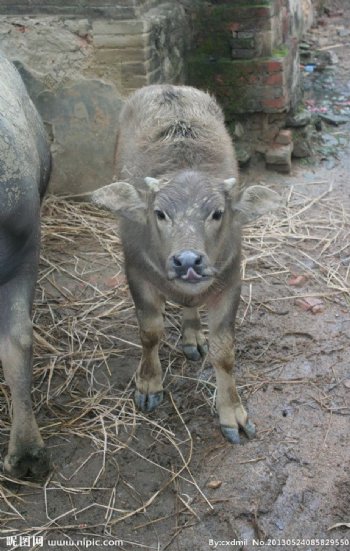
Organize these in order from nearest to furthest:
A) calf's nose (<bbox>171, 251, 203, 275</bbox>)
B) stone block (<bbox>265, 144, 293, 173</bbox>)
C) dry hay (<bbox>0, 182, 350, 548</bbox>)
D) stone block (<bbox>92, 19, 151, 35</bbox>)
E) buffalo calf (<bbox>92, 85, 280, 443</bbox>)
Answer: calf's nose (<bbox>171, 251, 203, 275</bbox>), buffalo calf (<bbox>92, 85, 280, 443</bbox>), dry hay (<bbox>0, 182, 350, 548</bbox>), stone block (<bbox>92, 19, 151, 35</bbox>), stone block (<bbox>265, 144, 293, 173</bbox>)

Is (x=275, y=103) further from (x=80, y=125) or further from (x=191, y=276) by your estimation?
(x=191, y=276)

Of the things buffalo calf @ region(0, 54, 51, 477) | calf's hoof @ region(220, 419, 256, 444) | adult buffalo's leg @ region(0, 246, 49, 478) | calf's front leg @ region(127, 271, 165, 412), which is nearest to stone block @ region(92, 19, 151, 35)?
buffalo calf @ region(0, 54, 51, 477)

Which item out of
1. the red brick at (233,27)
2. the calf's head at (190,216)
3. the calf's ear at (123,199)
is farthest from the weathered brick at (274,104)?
the calf's ear at (123,199)

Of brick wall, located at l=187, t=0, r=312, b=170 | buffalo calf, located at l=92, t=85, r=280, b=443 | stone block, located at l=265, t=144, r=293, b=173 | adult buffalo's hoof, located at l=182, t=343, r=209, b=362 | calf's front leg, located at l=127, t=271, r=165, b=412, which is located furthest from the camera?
stone block, located at l=265, t=144, r=293, b=173

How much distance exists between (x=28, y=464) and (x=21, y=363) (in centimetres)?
45

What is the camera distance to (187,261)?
247 cm

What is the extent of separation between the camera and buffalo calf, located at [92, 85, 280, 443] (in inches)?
105

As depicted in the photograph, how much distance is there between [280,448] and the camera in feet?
9.94

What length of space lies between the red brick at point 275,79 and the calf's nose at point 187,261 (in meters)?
3.27

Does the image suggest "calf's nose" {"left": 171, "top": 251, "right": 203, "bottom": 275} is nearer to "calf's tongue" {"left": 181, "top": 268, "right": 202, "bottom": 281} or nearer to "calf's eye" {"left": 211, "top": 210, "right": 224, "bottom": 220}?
"calf's tongue" {"left": 181, "top": 268, "right": 202, "bottom": 281}

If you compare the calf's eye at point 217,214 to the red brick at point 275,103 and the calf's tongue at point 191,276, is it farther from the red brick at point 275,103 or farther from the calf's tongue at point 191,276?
the red brick at point 275,103

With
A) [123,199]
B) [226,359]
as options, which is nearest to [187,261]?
[123,199]

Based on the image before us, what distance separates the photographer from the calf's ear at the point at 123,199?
2922 millimetres

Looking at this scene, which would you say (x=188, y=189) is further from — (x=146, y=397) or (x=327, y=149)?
(x=327, y=149)
